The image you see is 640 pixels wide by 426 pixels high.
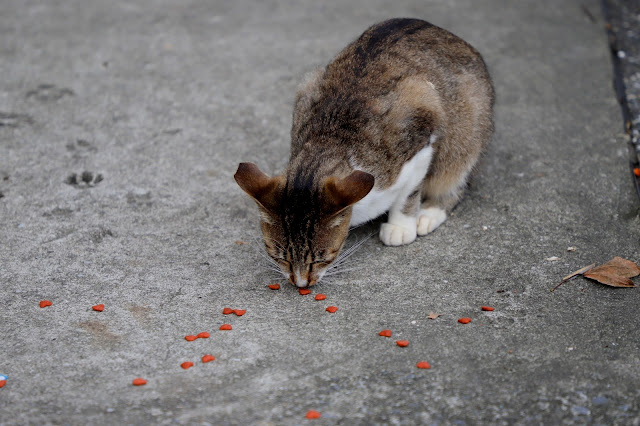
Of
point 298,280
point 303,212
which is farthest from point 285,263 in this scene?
point 303,212

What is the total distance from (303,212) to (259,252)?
813mm

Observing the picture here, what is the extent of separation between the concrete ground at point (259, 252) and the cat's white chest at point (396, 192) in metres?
0.31

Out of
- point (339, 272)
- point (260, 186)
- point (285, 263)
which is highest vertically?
point (260, 186)

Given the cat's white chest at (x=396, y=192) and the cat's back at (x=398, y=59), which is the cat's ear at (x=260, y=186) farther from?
the cat's back at (x=398, y=59)

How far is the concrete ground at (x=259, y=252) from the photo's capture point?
10.2 feet

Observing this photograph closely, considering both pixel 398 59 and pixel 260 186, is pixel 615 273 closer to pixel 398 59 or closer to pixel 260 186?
pixel 398 59

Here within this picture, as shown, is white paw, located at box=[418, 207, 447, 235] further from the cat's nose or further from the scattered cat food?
the scattered cat food

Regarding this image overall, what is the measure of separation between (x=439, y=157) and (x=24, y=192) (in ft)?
9.22

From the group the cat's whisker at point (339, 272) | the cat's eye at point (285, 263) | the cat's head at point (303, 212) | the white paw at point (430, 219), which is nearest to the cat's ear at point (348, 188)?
the cat's head at point (303, 212)

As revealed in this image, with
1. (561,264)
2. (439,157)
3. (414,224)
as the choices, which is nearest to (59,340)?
(414,224)

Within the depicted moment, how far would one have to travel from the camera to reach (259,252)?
4324 millimetres

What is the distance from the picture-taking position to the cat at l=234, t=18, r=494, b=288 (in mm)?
3635

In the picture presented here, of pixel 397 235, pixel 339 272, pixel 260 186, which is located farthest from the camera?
pixel 397 235

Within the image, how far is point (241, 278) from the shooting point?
161 inches
